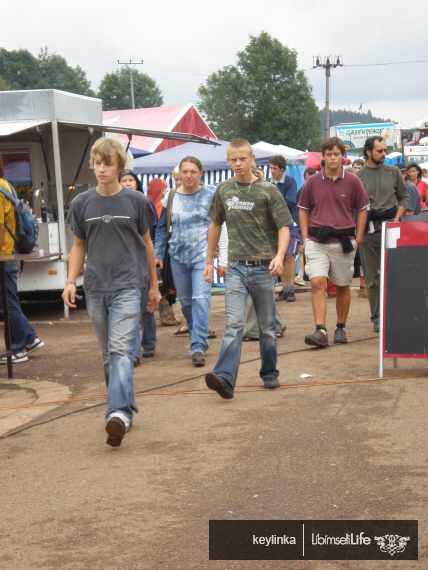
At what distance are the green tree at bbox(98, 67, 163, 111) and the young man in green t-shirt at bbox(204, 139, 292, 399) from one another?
111691 millimetres

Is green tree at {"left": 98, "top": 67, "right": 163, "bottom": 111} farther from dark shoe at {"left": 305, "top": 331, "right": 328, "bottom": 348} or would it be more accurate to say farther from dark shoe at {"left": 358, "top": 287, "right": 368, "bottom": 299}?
dark shoe at {"left": 305, "top": 331, "right": 328, "bottom": 348}

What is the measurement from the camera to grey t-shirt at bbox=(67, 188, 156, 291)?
19.6 ft

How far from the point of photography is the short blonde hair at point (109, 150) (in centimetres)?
587

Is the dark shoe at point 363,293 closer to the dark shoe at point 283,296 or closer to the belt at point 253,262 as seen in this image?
the dark shoe at point 283,296

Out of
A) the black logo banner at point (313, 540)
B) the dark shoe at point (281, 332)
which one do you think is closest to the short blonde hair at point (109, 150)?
the black logo banner at point (313, 540)

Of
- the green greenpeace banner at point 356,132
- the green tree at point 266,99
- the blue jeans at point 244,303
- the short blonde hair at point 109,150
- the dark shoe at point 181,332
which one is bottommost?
the dark shoe at point 181,332

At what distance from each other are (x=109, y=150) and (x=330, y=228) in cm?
372

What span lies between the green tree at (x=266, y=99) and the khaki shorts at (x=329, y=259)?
66.3 metres

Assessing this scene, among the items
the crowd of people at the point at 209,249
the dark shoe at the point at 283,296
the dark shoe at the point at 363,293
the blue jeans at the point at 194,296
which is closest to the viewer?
the crowd of people at the point at 209,249

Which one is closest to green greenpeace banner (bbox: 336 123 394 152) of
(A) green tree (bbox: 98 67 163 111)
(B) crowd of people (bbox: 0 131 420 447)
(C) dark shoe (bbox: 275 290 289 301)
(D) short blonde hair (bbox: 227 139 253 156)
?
(C) dark shoe (bbox: 275 290 289 301)

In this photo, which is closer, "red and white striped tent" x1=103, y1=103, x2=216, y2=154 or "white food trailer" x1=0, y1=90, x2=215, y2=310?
"white food trailer" x1=0, y1=90, x2=215, y2=310

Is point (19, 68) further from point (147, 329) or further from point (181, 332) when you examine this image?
point (147, 329)

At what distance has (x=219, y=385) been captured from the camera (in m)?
6.92

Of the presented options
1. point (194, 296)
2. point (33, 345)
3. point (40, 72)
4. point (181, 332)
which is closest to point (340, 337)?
point (194, 296)
